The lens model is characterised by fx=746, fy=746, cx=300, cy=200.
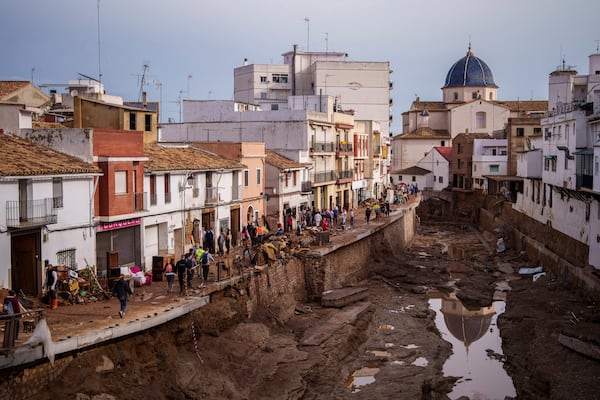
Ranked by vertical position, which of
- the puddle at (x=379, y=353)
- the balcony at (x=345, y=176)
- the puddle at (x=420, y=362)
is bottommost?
the puddle at (x=420, y=362)

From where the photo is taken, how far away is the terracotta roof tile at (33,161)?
80.8 ft

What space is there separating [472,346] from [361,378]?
7848 mm

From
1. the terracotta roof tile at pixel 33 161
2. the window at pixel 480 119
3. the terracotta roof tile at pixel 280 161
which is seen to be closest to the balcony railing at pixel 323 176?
the terracotta roof tile at pixel 280 161

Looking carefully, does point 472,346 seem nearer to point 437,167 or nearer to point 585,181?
point 585,181

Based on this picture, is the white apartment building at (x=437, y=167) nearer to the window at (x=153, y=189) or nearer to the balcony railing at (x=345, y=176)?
the balcony railing at (x=345, y=176)

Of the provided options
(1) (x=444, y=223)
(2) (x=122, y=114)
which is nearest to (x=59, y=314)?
(2) (x=122, y=114)

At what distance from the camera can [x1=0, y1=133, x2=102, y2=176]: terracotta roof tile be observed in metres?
24.6

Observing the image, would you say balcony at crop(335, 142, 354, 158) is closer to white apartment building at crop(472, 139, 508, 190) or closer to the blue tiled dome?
white apartment building at crop(472, 139, 508, 190)

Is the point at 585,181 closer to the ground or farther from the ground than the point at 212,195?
farther from the ground

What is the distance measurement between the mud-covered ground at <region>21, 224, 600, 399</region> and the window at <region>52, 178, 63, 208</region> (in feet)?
20.1

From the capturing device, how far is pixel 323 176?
59656 millimetres

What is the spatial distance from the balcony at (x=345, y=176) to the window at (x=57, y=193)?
38.8 m

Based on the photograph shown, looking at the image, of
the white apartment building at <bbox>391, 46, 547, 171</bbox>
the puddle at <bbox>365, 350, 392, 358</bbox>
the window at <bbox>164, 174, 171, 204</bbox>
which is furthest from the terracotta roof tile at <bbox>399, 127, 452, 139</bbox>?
the puddle at <bbox>365, 350, 392, 358</bbox>

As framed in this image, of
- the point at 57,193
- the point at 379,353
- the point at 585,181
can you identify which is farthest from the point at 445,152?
the point at 57,193
